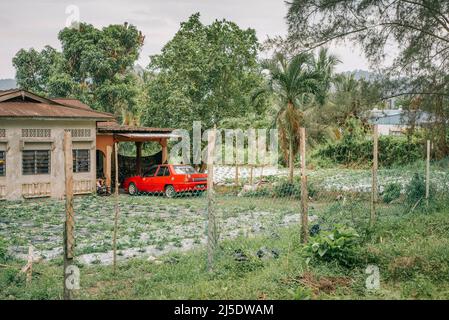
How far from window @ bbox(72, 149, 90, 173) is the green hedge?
655 inches

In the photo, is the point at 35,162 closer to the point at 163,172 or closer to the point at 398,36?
the point at 163,172

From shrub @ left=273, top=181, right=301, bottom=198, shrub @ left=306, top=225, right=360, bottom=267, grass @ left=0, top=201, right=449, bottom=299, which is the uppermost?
shrub @ left=273, top=181, right=301, bottom=198

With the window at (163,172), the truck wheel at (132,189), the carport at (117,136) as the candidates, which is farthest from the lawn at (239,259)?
the carport at (117,136)

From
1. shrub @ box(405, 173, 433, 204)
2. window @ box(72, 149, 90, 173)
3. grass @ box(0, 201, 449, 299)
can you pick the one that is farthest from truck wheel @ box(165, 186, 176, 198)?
grass @ box(0, 201, 449, 299)

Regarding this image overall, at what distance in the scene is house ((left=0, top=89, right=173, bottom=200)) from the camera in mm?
18828

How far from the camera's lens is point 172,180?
2023 cm

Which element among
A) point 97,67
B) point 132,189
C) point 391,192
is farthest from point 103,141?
point 391,192

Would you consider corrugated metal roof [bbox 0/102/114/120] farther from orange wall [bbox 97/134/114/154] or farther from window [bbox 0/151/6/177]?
window [bbox 0/151/6/177]

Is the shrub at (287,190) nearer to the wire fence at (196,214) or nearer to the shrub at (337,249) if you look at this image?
the wire fence at (196,214)

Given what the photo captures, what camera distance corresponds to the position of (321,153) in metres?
32.7

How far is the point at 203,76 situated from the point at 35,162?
10.3 metres

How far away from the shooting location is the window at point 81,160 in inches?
828

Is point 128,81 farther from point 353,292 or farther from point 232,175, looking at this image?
point 353,292
